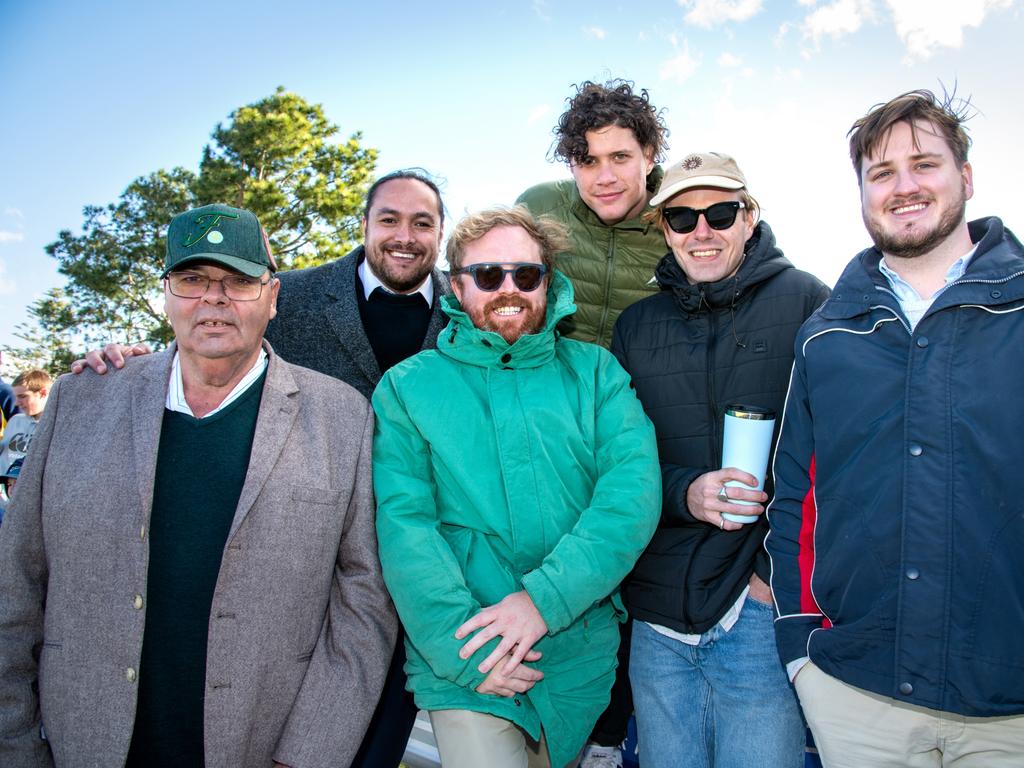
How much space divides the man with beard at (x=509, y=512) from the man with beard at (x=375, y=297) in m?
0.95

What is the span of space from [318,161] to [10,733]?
2114 centimetres

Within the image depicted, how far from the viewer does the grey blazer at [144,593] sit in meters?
2.40

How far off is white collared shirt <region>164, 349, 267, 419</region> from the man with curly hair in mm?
1707

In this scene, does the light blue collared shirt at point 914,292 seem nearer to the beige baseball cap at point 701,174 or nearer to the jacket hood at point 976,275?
the jacket hood at point 976,275

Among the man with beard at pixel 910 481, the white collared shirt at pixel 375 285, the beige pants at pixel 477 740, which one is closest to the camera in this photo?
the man with beard at pixel 910 481

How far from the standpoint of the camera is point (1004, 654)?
202 cm

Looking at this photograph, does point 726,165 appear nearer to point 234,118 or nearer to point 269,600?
point 269,600

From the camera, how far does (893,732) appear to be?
219cm

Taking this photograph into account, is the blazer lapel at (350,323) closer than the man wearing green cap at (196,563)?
No

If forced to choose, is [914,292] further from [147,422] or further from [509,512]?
[147,422]

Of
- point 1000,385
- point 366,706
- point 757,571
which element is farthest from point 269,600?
→ point 1000,385

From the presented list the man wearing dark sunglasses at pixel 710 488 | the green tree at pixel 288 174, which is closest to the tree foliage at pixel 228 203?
the green tree at pixel 288 174

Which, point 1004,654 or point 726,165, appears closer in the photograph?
point 1004,654

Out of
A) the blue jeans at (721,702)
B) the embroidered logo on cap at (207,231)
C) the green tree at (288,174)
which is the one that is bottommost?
the blue jeans at (721,702)
